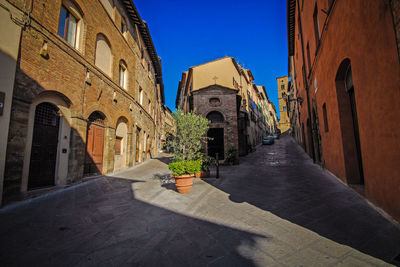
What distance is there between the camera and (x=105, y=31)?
9.45m

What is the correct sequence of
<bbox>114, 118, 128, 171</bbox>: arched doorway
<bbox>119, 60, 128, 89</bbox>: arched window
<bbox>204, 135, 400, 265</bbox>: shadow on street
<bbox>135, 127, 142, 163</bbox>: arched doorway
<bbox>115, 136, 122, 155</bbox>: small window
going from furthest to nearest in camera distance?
1. <bbox>135, 127, 142, 163</bbox>: arched doorway
2. <bbox>119, 60, 128, 89</bbox>: arched window
3. <bbox>115, 136, 122, 155</bbox>: small window
4. <bbox>114, 118, 128, 171</bbox>: arched doorway
5. <bbox>204, 135, 400, 265</bbox>: shadow on street

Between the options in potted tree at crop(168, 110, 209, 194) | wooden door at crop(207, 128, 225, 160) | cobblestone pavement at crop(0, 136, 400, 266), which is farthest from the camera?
wooden door at crop(207, 128, 225, 160)

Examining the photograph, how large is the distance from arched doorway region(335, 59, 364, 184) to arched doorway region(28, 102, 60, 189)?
9279 millimetres

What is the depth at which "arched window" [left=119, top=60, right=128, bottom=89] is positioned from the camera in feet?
38.2

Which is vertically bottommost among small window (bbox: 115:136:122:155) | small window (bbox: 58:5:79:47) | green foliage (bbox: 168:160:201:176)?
green foliage (bbox: 168:160:201:176)

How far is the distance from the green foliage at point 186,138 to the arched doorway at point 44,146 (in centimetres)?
423

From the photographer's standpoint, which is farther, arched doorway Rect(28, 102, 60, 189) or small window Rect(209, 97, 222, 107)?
small window Rect(209, 97, 222, 107)

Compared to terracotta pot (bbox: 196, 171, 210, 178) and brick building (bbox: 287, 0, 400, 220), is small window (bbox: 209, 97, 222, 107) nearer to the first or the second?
terracotta pot (bbox: 196, 171, 210, 178)

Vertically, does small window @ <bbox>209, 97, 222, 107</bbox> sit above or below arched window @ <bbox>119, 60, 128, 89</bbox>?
below

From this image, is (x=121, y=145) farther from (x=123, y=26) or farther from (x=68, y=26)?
(x=123, y=26)

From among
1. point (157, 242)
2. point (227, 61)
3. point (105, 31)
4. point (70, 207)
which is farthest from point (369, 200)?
point (227, 61)

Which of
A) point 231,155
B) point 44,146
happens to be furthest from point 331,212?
point 231,155

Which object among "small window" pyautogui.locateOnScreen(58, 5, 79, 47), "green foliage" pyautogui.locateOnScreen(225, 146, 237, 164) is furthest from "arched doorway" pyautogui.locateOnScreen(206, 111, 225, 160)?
"small window" pyautogui.locateOnScreen(58, 5, 79, 47)

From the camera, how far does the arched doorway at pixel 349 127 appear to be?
196 inches
